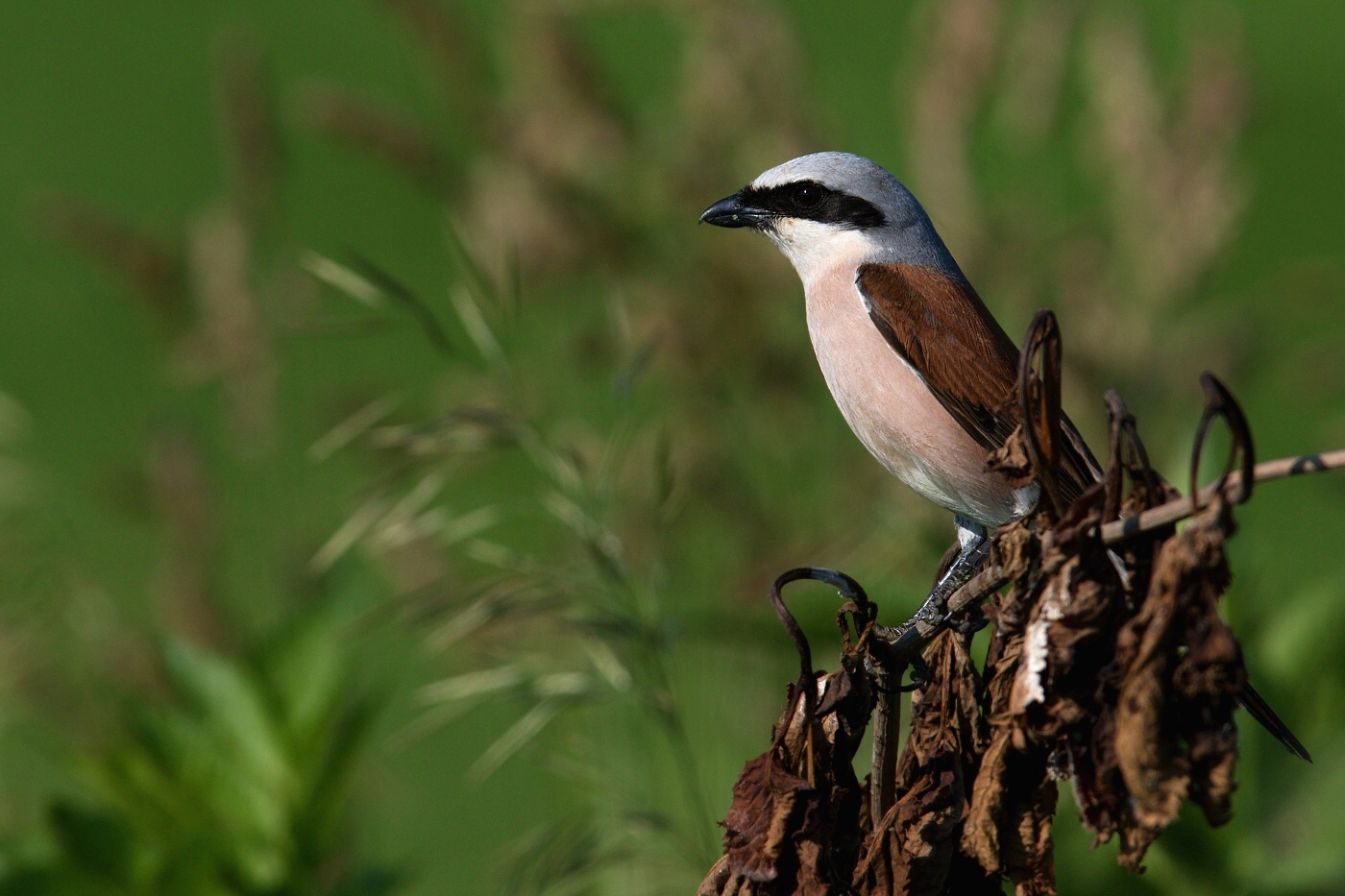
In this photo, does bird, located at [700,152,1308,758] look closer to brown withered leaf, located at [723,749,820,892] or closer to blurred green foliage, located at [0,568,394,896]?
brown withered leaf, located at [723,749,820,892]

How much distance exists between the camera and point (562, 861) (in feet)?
7.52

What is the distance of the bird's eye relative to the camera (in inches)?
104

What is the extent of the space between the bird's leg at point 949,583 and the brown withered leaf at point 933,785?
3 cm

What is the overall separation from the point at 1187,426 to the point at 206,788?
2293 mm

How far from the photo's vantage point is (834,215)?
2652 mm

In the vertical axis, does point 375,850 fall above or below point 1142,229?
below

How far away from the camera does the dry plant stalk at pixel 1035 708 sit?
42.8 inches

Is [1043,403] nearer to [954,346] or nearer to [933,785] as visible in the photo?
[933,785]

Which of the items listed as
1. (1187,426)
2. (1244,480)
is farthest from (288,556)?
(1244,480)

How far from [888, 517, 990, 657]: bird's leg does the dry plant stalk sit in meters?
0.02

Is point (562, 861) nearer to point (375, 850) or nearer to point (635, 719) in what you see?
point (635, 719)

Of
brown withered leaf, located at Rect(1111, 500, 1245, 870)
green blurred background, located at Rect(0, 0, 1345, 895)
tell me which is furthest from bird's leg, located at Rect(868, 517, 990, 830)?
green blurred background, located at Rect(0, 0, 1345, 895)

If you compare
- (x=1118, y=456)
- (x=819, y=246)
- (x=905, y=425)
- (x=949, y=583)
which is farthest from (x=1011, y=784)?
(x=819, y=246)

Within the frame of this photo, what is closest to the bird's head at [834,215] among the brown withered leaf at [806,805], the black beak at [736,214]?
the black beak at [736,214]
